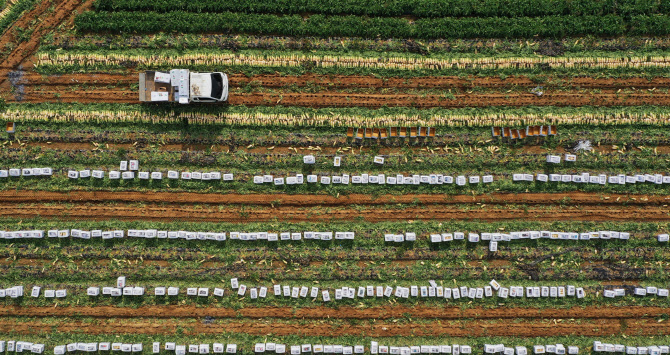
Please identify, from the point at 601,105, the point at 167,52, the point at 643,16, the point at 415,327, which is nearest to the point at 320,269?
the point at 415,327

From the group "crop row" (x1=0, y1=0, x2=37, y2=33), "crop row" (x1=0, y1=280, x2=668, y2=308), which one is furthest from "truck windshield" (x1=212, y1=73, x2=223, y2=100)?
"crop row" (x1=0, y1=0, x2=37, y2=33)

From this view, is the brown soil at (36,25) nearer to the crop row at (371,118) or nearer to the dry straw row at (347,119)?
the crop row at (371,118)

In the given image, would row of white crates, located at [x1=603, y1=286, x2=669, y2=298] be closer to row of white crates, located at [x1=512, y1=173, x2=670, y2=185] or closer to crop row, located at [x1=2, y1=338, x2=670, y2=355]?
crop row, located at [x1=2, y1=338, x2=670, y2=355]

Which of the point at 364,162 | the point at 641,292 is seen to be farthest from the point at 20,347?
the point at 641,292

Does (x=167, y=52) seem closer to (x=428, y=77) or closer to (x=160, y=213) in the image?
(x=160, y=213)

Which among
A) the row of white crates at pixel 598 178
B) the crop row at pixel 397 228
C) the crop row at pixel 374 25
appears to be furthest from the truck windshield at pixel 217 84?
the row of white crates at pixel 598 178

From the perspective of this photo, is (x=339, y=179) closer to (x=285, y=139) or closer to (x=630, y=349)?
(x=285, y=139)

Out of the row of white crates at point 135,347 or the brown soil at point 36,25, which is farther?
the brown soil at point 36,25

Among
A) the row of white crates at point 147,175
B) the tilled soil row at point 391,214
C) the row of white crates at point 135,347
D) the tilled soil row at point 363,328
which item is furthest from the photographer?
the tilled soil row at point 391,214
